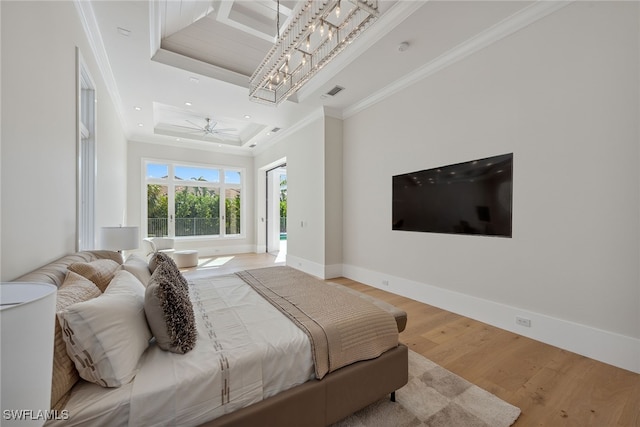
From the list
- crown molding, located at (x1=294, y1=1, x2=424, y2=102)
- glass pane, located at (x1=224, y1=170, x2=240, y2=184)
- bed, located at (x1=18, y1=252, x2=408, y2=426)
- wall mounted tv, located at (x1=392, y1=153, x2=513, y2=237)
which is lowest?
bed, located at (x1=18, y1=252, x2=408, y2=426)

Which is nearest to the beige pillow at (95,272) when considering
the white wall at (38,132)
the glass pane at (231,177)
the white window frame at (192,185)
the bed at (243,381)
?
the bed at (243,381)

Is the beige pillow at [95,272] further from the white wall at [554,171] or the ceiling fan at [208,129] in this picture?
the ceiling fan at [208,129]

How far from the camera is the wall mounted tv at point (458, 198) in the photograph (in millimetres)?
2689

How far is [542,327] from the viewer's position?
2410 mm

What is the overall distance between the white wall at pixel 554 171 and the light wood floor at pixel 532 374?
23cm

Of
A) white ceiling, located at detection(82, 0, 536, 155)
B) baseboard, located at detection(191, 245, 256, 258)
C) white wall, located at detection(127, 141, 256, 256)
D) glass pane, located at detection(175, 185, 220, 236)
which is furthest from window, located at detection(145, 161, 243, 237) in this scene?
white ceiling, located at detection(82, 0, 536, 155)

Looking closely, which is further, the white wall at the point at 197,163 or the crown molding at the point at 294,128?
the white wall at the point at 197,163

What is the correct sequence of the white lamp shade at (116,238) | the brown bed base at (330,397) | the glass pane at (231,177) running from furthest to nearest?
the glass pane at (231,177), the white lamp shade at (116,238), the brown bed base at (330,397)

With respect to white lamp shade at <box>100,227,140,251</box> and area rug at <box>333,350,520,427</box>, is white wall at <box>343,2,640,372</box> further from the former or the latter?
white lamp shade at <box>100,227,140,251</box>

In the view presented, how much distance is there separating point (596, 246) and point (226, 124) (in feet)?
21.3

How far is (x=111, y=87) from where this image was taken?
367 cm

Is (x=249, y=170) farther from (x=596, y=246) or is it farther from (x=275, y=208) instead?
(x=596, y=246)

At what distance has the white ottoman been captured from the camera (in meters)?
5.54

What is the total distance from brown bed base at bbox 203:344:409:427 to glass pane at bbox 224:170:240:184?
275 inches
